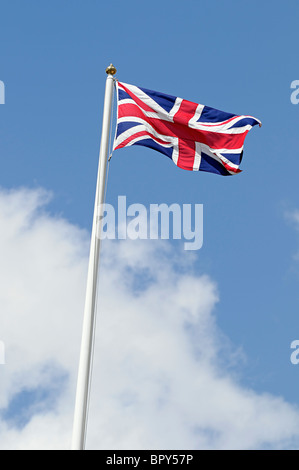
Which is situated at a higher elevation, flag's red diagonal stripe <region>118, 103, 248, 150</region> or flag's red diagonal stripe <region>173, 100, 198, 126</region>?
flag's red diagonal stripe <region>173, 100, 198, 126</region>

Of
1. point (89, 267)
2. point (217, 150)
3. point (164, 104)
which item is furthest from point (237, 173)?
point (89, 267)

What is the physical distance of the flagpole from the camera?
13.0m

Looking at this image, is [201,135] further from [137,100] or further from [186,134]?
[137,100]

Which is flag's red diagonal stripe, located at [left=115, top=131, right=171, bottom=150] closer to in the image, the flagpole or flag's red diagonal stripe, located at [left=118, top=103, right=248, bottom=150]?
flag's red diagonal stripe, located at [left=118, top=103, right=248, bottom=150]

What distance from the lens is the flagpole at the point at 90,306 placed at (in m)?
13.0

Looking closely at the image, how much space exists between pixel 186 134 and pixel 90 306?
6.28 metres

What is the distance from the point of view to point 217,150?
18406 millimetres

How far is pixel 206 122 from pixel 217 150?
2.84 ft

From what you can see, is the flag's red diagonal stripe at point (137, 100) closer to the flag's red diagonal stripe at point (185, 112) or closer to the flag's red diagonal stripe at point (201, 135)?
the flag's red diagonal stripe at point (201, 135)

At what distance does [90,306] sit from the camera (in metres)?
14.3

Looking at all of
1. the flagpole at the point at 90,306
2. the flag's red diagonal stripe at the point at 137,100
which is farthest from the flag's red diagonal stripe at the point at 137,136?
the flag's red diagonal stripe at the point at 137,100

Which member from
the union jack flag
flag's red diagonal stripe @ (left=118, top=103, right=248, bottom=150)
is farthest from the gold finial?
flag's red diagonal stripe @ (left=118, top=103, right=248, bottom=150)

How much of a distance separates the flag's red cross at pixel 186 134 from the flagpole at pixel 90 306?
1.60 metres
